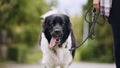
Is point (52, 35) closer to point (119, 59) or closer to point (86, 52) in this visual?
point (119, 59)

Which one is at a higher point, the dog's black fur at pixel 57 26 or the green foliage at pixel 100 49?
the dog's black fur at pixel 57 26

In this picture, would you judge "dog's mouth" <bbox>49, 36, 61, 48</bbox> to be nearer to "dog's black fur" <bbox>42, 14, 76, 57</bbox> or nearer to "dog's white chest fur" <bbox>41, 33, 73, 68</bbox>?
"dog's black fur" <bbox>42, 14, 76, 57</bbox>

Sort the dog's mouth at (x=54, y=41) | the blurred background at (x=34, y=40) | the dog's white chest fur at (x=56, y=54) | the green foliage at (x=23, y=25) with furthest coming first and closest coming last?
the blurred background at (x=34, y=40) < the green foliage at (x=23, y=25) < the dog's white chest fur at (x=56, y=54) < the dog's mouth at (x=54, y=41)

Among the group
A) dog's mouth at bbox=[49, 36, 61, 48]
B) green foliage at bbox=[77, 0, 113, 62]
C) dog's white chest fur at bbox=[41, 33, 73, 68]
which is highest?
dog's mouth at bbox=[49, 36, 61, 48]

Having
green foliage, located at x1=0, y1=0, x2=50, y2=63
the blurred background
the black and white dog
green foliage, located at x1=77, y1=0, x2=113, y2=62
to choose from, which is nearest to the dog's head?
the black and white dog

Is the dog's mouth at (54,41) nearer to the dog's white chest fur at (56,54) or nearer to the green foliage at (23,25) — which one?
the dog's white chest fur at (56,54)

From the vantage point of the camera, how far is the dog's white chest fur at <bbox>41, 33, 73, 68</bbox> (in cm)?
853

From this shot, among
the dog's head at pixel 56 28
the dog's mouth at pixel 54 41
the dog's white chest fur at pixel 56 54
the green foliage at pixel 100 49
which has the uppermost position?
the dog's head at pixel 56 28

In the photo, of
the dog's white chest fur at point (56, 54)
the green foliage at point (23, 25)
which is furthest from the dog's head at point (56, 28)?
the green foliage at point (23, 25)

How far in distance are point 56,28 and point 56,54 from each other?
0.63 m

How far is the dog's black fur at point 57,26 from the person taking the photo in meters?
8.15

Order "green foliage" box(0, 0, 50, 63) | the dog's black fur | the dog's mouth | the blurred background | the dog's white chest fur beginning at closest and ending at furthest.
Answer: the dog's black fur → the dog's mouth → the dog's white chest fur → "green foliage" box(0, 0, 50, 63) → the blurred background

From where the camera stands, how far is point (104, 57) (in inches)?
1558

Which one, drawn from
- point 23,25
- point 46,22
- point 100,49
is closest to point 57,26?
point 46,22
